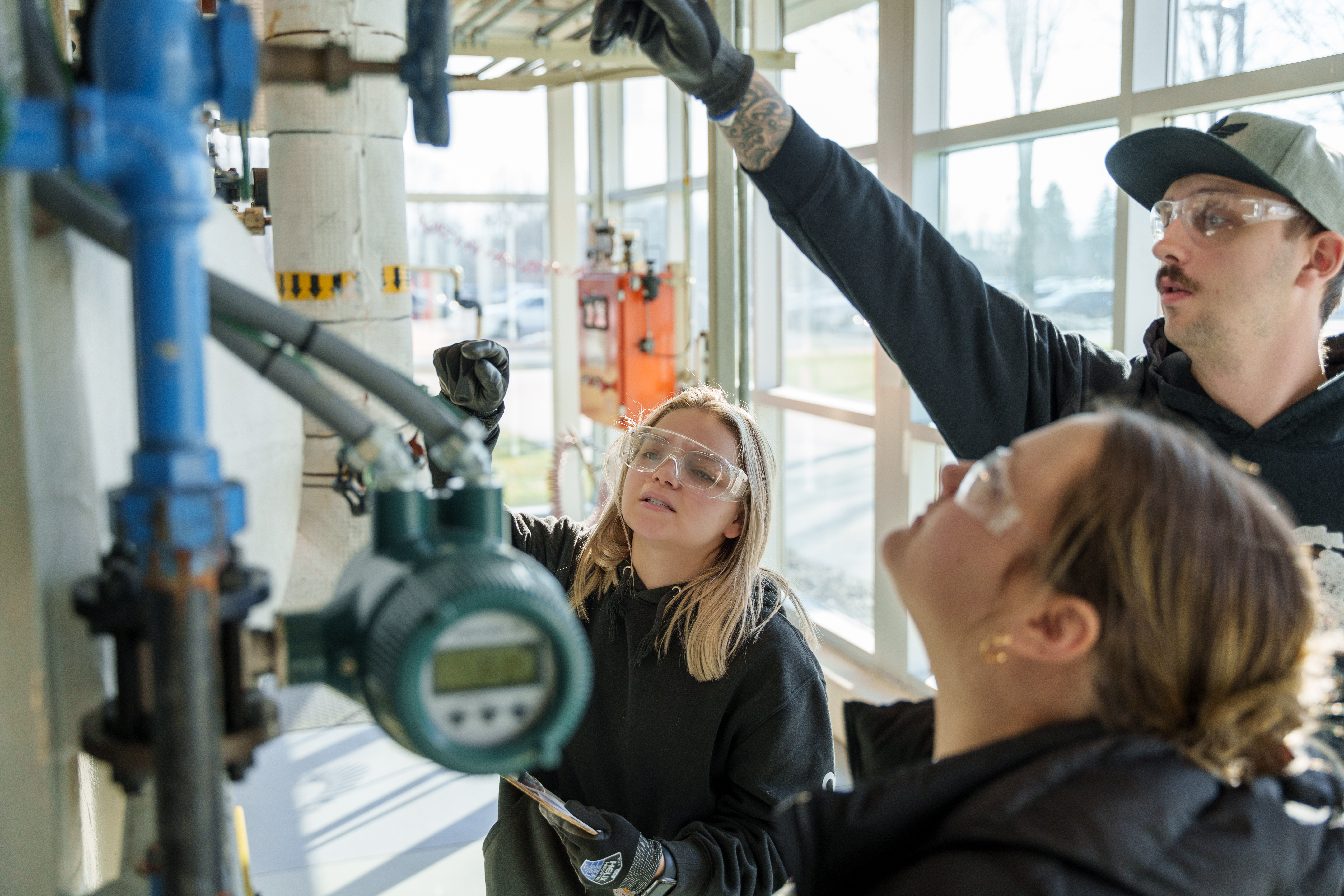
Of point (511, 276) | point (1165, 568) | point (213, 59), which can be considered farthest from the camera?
point (511, 276)

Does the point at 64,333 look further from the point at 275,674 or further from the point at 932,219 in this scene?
the point at 932,219

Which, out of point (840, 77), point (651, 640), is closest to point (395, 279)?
point (651, 640)

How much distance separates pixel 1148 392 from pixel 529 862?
53.2 inches

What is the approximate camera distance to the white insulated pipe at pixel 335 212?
1465 mm

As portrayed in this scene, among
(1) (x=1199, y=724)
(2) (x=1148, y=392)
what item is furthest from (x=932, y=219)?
(1) (x=1199, y=724)

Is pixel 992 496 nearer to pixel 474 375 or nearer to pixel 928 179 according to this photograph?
pixel 474 375

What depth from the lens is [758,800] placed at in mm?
1639

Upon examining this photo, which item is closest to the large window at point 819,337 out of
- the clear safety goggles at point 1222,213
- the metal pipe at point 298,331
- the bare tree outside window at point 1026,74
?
the bare tree outside window at point 1026,74

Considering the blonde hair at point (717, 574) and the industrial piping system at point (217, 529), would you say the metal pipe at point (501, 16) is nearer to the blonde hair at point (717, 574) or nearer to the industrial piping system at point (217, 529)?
the blonde hair at point (717, 574)

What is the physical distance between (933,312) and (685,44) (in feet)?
2.27

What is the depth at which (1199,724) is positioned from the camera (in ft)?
2.97

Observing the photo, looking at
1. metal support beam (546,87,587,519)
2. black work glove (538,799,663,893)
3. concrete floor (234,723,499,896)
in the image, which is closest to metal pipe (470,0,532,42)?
metal support beam (546,87,587,519)

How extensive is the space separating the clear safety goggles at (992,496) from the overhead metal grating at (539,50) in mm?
2667

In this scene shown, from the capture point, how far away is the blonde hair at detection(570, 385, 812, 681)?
170 centimetres
